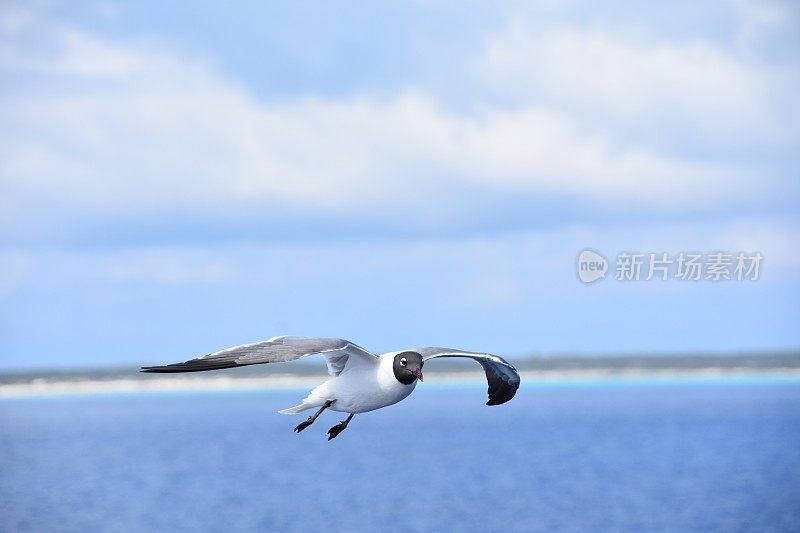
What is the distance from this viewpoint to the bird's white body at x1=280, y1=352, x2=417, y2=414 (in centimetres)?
1989

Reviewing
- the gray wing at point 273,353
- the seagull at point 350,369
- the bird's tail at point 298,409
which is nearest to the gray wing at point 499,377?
the seagull at point 350,369

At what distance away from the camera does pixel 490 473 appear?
649ft

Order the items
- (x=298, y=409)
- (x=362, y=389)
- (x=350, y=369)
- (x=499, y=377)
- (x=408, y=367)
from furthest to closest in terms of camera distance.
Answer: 1. (x=499, y=377)
2. (x=298, y=409)
3. (x=350, y=369)
4. (x=362, y=389)
5. (x=408, y=367)

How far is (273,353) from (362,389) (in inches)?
109

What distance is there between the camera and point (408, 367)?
64.6 ft

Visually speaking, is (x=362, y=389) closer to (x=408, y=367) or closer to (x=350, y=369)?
(x=350, y=369)

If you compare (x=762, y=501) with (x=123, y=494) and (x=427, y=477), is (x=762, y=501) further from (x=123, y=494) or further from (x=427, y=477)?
(x=123, y=494)

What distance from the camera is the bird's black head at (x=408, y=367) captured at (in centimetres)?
1958

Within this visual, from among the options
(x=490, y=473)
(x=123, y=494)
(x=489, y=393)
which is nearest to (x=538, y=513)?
(x=490, y=473)

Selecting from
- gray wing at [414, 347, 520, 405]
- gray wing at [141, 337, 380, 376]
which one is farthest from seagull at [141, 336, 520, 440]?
gray wing at [414, 347, 520, 405]

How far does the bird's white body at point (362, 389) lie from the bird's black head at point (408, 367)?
0.09 metres

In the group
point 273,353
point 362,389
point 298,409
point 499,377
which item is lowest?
point 298,409

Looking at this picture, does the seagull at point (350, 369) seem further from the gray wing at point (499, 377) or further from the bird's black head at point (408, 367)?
the gray wing at point (499, 377)

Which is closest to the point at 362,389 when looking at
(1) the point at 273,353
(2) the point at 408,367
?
(2) the point at 408,367
